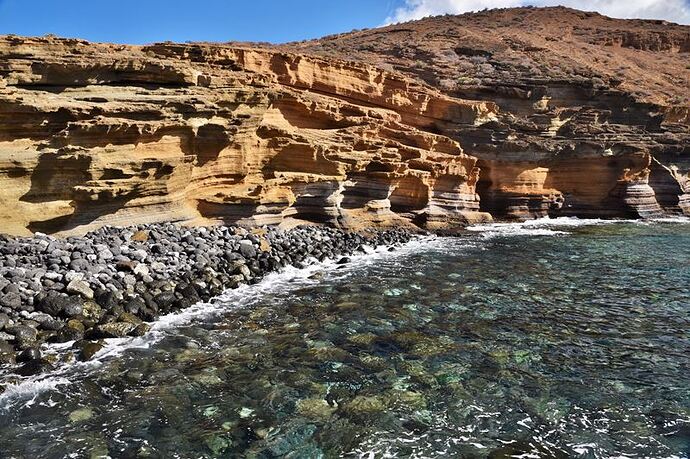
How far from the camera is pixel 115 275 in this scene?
12.7 m

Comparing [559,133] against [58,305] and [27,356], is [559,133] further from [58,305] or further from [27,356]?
[27,356]

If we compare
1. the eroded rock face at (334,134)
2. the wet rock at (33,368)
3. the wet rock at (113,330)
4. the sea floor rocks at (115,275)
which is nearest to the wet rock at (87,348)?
the sea floor rocks at (115,275)

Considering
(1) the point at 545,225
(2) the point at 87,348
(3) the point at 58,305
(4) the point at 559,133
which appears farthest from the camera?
(4) the point at 559,133

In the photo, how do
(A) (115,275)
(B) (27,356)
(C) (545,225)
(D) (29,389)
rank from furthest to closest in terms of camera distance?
1. (C) (545,225)
2. (A) (115,275)
3. (B) (27,356)
4. (D) (29,389)

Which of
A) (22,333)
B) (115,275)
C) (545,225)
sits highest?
(115,275)

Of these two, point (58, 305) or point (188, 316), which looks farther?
point (188, 316)

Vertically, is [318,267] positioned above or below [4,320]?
below

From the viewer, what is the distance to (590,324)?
11.5 metres

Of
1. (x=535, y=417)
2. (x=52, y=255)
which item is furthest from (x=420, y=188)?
(x=535, y=417)

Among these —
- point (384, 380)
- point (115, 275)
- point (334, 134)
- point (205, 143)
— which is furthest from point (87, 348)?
point (334, 134)

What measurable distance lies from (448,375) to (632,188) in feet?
102

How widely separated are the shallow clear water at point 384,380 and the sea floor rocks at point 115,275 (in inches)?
29.5

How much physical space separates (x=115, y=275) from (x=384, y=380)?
7710 millimetres

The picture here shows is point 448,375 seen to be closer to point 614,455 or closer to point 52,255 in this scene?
point 614,455
